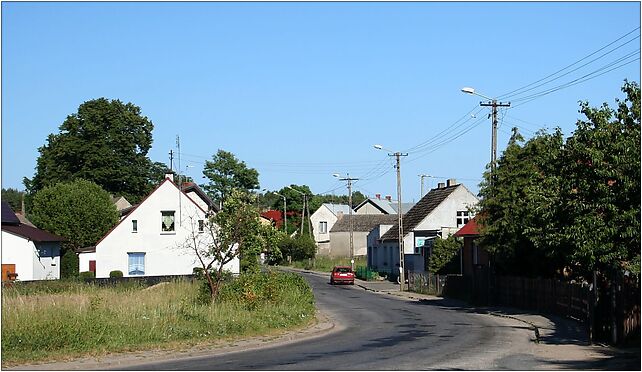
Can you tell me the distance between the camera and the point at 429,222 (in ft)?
241

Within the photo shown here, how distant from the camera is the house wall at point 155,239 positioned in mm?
59375

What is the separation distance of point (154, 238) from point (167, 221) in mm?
1383

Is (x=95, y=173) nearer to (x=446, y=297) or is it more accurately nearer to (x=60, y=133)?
(x=60, y=133)

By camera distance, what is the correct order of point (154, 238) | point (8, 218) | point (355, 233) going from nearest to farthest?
point (154, 238), point (8, 218), point (355, 233)

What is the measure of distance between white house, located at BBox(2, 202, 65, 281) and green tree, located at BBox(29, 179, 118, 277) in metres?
9.00

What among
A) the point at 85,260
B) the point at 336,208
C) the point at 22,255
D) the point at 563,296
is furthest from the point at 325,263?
the point at 563,296

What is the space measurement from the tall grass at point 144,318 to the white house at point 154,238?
27.0 meters

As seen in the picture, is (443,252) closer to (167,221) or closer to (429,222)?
(429,222)

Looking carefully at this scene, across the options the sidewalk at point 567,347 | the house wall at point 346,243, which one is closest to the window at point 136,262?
the sidewalk at point 567,347

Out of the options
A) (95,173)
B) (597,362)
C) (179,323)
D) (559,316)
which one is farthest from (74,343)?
(95,173)

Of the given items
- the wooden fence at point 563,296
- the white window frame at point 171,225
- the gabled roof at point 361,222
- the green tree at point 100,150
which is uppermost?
the green tree at point 100,150

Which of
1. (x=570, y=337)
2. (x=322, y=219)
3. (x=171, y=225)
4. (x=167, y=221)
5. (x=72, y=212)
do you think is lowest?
(x=570, y=337)

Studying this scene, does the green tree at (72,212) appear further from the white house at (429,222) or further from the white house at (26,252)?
the white house at (429,222)

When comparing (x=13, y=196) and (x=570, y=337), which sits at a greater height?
(x=13, y=196)
